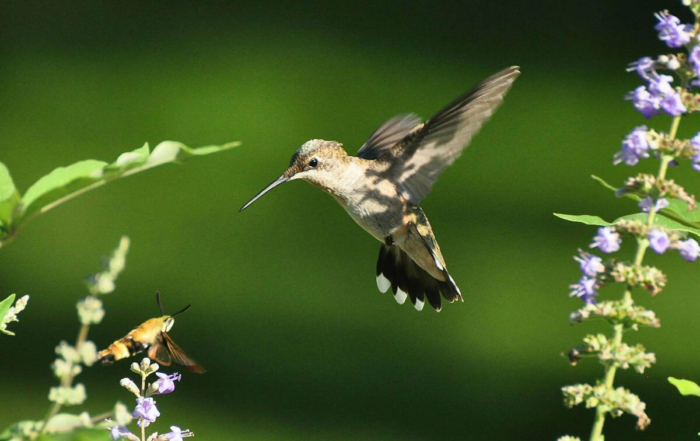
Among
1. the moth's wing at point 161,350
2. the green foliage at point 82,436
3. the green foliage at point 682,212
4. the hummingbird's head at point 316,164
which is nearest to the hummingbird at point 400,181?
the hummingbird's head at point 316,164

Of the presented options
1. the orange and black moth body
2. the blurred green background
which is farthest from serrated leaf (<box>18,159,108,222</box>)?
the blurred green background

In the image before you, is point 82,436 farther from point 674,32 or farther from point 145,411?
point 674,32

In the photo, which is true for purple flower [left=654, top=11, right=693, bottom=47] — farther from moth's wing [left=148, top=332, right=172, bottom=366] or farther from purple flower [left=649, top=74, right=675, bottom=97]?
moth's wing [left=148, top=332, right=172, bottom=366]

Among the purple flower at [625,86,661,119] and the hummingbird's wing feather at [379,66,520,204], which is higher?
the hummingbird's wing feather at [379,66,520,204]

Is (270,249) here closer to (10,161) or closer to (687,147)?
(10,161)

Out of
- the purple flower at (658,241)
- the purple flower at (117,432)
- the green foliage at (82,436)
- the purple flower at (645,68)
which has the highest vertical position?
the purple flower at (645,68)

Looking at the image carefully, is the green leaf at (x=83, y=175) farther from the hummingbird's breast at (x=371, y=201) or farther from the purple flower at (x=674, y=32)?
the hummingbird's breast at (x=371, y=201)
